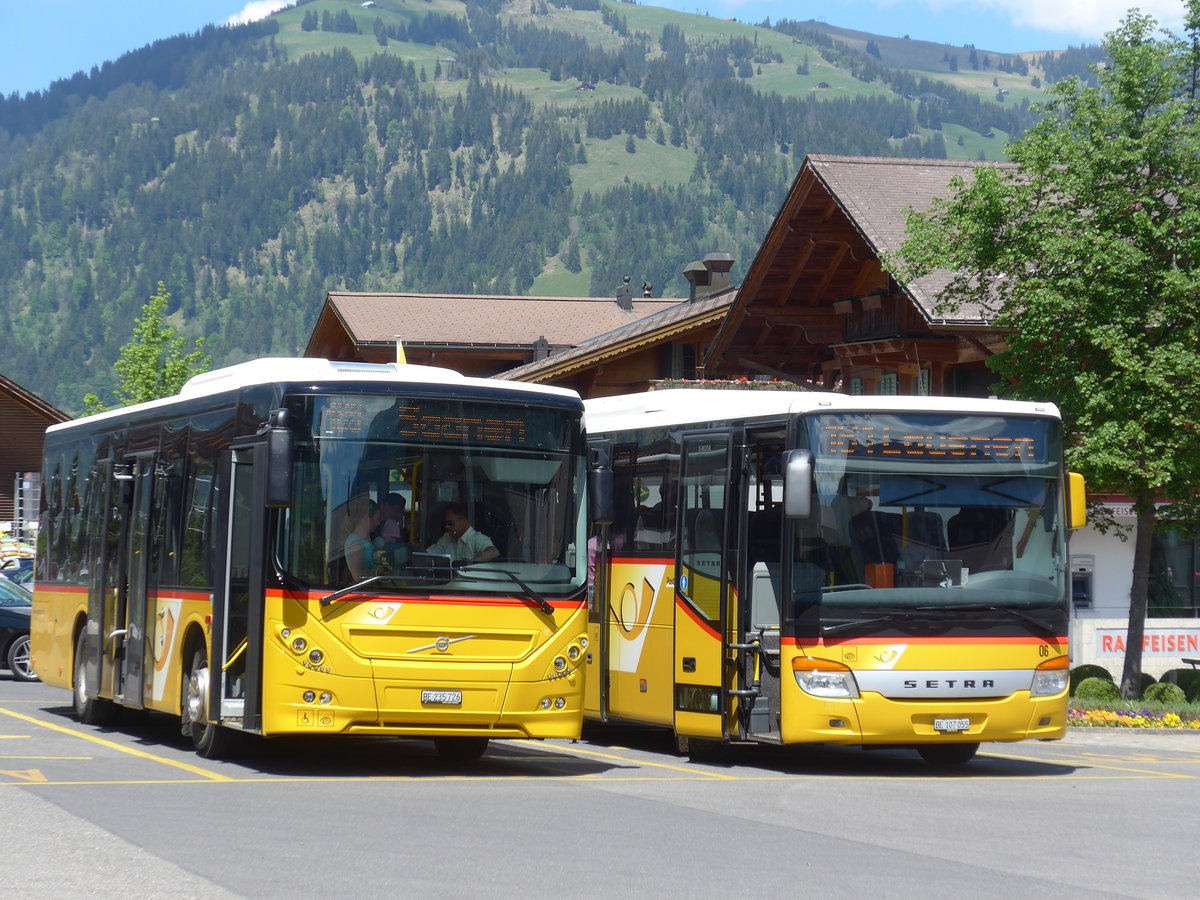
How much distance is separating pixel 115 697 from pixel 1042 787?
8.03 metres

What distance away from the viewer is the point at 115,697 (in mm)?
17375

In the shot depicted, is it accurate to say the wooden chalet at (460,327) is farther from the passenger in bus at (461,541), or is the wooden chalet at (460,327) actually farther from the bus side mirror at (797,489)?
the bus side mirror at (797,489)

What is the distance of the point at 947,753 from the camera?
650 inches

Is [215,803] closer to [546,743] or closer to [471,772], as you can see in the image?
[471,772]

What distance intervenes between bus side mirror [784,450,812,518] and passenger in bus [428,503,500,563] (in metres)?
2.18

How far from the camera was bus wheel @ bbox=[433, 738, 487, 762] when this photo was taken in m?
15.7

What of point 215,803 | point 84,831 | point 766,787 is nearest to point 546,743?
point 766,787

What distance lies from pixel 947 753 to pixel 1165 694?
32.7 ft

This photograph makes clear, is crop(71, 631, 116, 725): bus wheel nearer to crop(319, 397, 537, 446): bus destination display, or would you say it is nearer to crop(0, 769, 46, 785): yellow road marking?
crop(0, 769, 46, 785): yellow road marking

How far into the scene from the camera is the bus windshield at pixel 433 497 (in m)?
13.8

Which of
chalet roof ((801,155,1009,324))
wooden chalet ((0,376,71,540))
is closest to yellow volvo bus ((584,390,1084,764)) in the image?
chalet roof ((801,155,1009,324))

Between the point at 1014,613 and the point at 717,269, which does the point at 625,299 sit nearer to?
the point at 717,269

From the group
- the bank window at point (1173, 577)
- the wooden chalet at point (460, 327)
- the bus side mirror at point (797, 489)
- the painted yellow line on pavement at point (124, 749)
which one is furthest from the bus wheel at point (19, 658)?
the wooden chalet at point (460, 327)

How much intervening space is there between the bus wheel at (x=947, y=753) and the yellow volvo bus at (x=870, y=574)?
0.04 meters
